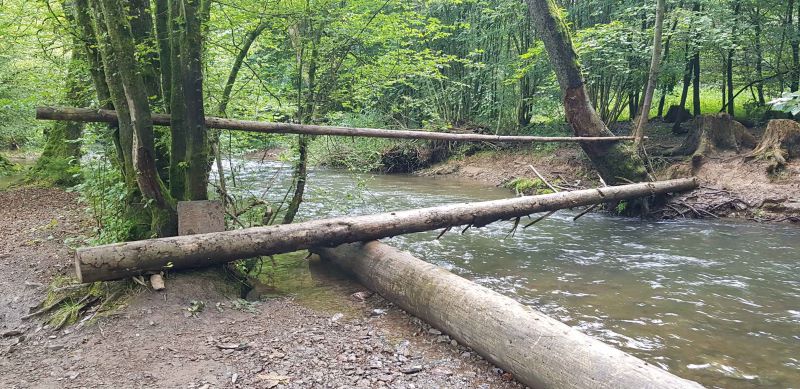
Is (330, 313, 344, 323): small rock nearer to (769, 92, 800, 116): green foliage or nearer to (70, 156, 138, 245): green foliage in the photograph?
(70, 156, 138, 245): green foliage

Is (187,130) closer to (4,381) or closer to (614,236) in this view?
(4,381)

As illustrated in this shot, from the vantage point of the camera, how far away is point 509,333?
3529 mm

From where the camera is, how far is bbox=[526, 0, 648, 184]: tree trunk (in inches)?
388

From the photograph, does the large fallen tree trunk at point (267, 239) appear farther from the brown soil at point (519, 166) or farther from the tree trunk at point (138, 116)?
the brown soil at point (519, 166)

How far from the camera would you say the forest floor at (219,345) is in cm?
339

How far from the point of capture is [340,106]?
24.7ft

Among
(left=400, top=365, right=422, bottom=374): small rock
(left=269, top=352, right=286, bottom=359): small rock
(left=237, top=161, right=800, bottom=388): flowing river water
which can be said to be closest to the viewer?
(left=400, top=365, right=422, bottom=374): small rock

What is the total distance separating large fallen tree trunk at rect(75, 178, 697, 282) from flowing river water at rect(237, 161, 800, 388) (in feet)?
2.70

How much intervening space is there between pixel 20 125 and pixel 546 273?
60.9ft

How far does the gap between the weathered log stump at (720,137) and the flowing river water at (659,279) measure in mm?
2690

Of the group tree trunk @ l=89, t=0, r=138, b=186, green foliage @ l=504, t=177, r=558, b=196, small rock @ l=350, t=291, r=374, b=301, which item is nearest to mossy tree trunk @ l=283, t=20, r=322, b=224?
small rock @ l=350, t=291, r=374, b=301

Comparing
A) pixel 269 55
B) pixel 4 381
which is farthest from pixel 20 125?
pixel 4 381

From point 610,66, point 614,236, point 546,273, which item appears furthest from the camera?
point 610,66

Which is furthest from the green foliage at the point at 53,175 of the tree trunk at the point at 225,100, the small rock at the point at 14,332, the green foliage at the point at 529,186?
the green foliage at the point at 529,186
